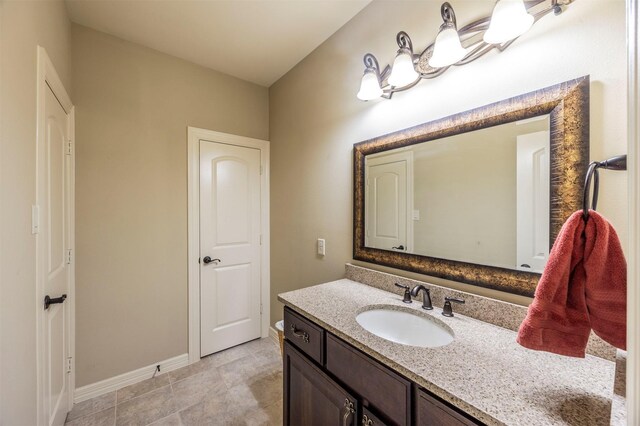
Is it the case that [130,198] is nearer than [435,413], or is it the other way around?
[435,413]

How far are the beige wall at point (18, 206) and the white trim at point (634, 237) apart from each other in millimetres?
1492

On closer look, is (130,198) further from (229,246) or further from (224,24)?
(224,24)

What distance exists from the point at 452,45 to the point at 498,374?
1237mm

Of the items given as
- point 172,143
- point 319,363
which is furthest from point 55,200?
point 319,363

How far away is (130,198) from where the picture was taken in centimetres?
194

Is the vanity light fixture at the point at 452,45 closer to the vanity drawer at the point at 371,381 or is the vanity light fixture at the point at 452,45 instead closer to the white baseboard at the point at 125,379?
the vanity drawer at the point at 371,381

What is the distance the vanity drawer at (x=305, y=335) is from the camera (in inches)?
42.8

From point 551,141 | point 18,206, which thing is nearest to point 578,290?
point 551,141

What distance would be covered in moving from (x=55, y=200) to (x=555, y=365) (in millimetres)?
2312

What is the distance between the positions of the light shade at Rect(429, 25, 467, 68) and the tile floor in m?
2.19

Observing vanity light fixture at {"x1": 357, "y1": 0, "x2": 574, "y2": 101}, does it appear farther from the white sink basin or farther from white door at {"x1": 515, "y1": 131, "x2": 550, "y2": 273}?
the white sink basin

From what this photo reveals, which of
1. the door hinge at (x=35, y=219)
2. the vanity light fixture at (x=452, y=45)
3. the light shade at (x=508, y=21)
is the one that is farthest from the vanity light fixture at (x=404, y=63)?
the door hinge at (x=35, y=219)

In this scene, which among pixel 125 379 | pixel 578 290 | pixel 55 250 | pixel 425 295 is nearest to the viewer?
pixel 578 290

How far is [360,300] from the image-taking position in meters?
1.31
